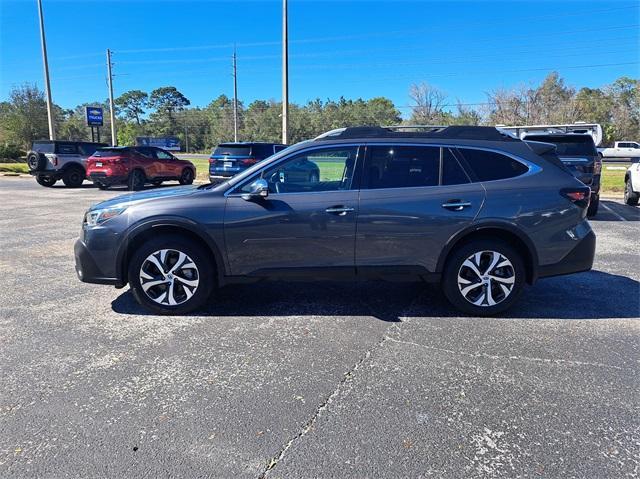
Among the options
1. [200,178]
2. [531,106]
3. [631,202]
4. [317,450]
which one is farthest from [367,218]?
[531,106]

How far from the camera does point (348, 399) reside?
308cm

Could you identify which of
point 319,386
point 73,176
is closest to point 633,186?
point 319,386

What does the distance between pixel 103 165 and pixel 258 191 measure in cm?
1439

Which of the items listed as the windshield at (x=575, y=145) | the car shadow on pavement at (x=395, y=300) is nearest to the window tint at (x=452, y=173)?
the car shadow on pavement at (x=395, y=300)

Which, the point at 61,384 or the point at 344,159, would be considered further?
the point at 344,159

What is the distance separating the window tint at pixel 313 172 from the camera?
4.52m

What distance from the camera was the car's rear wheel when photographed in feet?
56.6

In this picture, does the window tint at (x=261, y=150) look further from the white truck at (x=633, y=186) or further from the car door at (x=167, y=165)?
the white truck at (x=633, y=186)

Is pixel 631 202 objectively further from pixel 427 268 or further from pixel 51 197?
pixel 51 197

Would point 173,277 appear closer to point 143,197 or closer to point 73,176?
point 143,197

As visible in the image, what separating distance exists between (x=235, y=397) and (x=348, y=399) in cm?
74

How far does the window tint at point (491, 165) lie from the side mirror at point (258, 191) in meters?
1.92

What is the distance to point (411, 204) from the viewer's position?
4.43m

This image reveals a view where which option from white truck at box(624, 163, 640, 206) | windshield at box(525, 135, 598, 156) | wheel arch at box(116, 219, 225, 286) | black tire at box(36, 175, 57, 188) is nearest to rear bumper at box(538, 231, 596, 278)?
wheel arch at box(116, 219, 225, 286)
